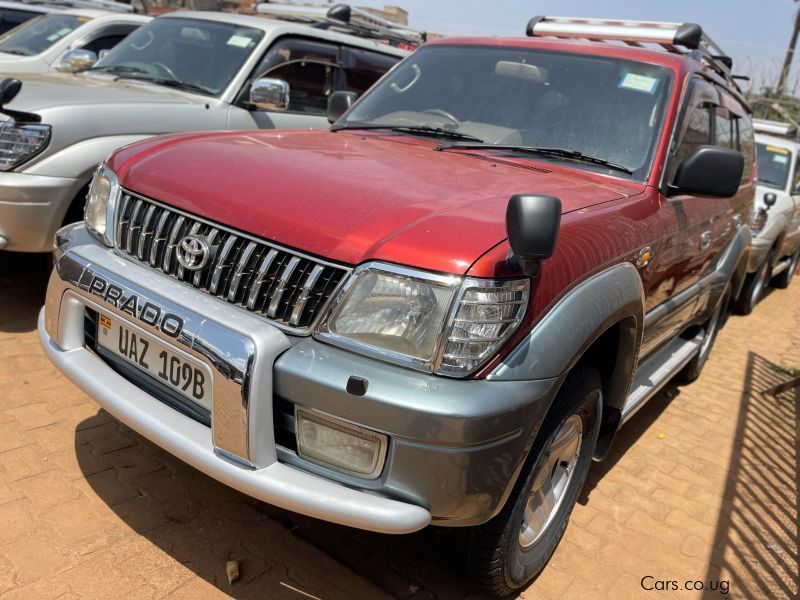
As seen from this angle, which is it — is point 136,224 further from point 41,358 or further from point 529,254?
point 41,358

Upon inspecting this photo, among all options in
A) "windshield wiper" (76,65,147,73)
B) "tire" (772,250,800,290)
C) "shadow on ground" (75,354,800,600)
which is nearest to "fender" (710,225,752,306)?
"shadow on ground" (75,354,800,600)

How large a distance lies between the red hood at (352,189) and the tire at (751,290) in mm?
5177

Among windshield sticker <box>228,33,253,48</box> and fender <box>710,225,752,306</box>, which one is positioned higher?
windshield sticker <box>228,33,253,48</box>

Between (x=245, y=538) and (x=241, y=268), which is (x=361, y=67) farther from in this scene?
(x=245, y=538)

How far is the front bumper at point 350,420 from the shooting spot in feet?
6.06

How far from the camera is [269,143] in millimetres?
2828

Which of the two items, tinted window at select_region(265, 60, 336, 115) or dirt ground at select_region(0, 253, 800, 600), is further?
tinted window at select_region(265, 60, 336, 115)

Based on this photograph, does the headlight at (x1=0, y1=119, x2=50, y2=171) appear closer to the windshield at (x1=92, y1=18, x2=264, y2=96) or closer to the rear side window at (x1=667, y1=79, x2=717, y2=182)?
the windshield at (x1=92, y1=18, x2=264, y2=96)

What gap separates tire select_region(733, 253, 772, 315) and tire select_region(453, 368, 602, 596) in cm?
528

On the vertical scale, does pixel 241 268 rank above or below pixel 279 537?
above

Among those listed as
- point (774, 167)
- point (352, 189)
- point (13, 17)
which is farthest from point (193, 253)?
point (13, 17)

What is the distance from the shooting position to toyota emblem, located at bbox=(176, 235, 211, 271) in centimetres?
220

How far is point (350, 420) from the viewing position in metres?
1.88

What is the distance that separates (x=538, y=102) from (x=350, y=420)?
1.97m
